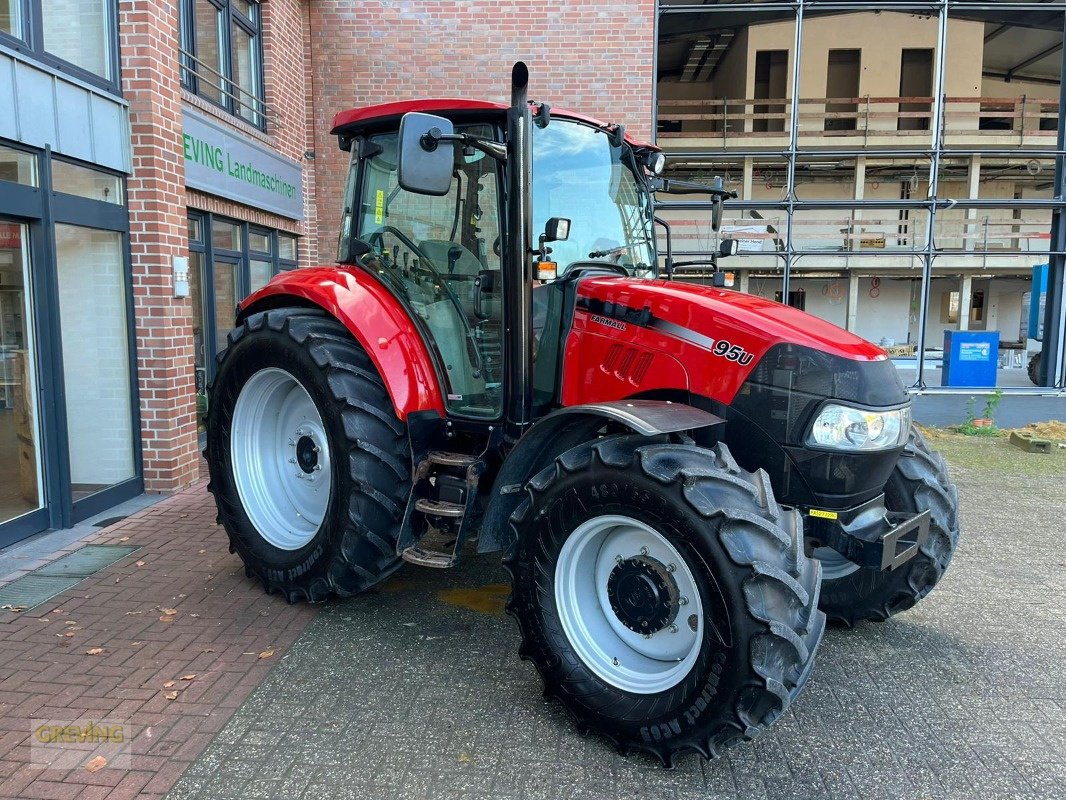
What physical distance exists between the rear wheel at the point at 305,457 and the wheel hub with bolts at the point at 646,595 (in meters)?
1.25

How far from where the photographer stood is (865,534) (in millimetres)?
2980

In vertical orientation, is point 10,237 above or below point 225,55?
below

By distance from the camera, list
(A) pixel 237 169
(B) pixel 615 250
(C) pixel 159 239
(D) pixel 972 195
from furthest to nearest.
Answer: (D) pixel 972 195, (A) pixel 237 169, (C) pixel 159 239, (B) pixel 615 250

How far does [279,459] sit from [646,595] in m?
2.51

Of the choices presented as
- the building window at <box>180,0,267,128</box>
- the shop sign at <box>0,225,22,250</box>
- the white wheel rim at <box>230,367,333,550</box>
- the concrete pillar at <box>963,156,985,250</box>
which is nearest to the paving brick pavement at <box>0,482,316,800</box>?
the white wheel rim at <box>230,367,333,550</box>

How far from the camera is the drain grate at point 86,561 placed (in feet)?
14.8

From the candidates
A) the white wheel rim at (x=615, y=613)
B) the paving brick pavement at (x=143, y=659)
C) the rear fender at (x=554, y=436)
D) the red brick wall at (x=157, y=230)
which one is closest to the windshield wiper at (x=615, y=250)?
the rear fender at (x=554, y=436)

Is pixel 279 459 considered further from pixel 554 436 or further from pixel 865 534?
pixel 865 534

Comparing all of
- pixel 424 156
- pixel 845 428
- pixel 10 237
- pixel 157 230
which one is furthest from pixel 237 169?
pixel 845 428

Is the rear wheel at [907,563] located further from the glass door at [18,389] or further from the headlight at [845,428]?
the glass door at [18,389]

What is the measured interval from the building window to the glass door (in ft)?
10.0

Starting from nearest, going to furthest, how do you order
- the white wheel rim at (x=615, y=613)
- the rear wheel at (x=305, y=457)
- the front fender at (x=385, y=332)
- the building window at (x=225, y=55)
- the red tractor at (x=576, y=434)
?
the red tractor at (x=576, y=434)
the white wheel rim at (x=615, y=613)
the rear wheel at (x=305, y=457)
the front fender at (x=385, y=332)
the building window at (x=225, y=55)

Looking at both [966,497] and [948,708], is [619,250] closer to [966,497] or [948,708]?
[948,708]

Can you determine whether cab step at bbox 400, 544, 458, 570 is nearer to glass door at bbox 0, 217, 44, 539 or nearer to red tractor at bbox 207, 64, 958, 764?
red tractor at bbox 207, 64, 958, 764
